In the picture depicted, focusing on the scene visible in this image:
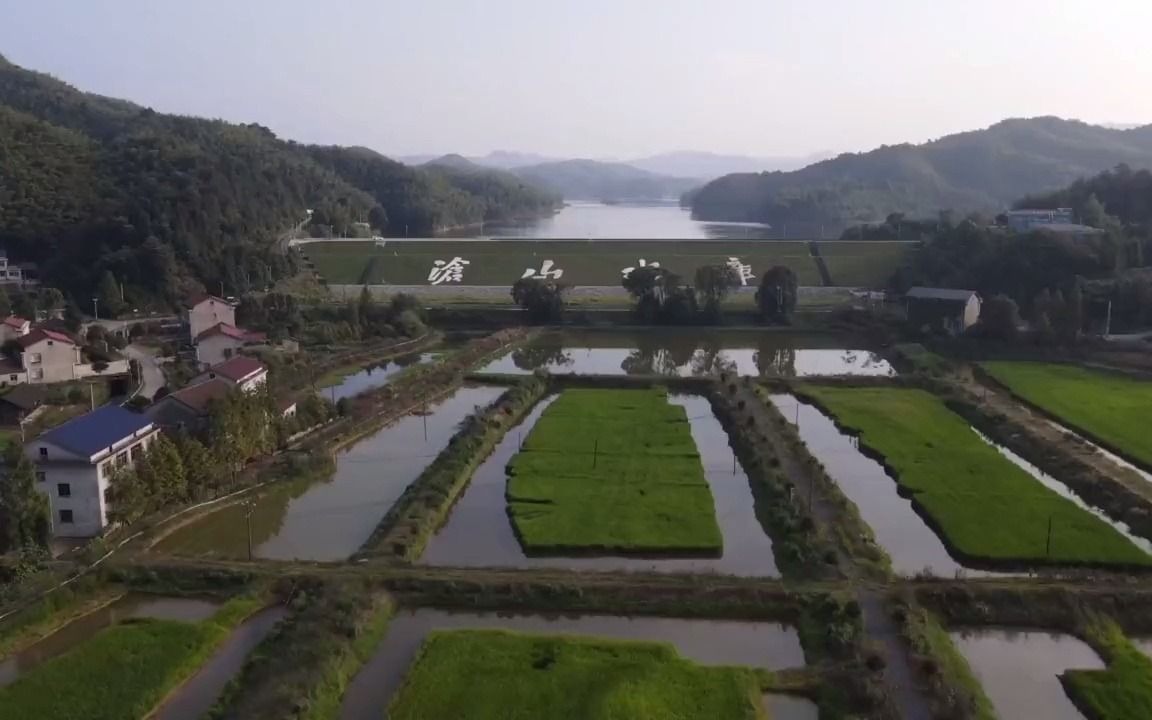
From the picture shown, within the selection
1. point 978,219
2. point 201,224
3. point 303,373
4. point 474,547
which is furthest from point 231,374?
point 978,219

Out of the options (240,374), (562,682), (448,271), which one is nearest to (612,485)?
(562,682)

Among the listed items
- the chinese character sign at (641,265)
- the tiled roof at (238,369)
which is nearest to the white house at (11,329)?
the tiled roof at (238,369)

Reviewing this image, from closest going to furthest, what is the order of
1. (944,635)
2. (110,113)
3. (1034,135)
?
(944,635)
(110,113)
(1034,135)

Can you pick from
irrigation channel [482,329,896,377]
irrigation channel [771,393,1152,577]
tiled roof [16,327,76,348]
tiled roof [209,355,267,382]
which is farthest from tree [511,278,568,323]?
tiled roof [16,327,76,348]

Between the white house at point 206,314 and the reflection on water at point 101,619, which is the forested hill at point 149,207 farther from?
the reflection on water at point 101,619

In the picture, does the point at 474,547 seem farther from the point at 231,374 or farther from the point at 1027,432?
the point at 1027,432
